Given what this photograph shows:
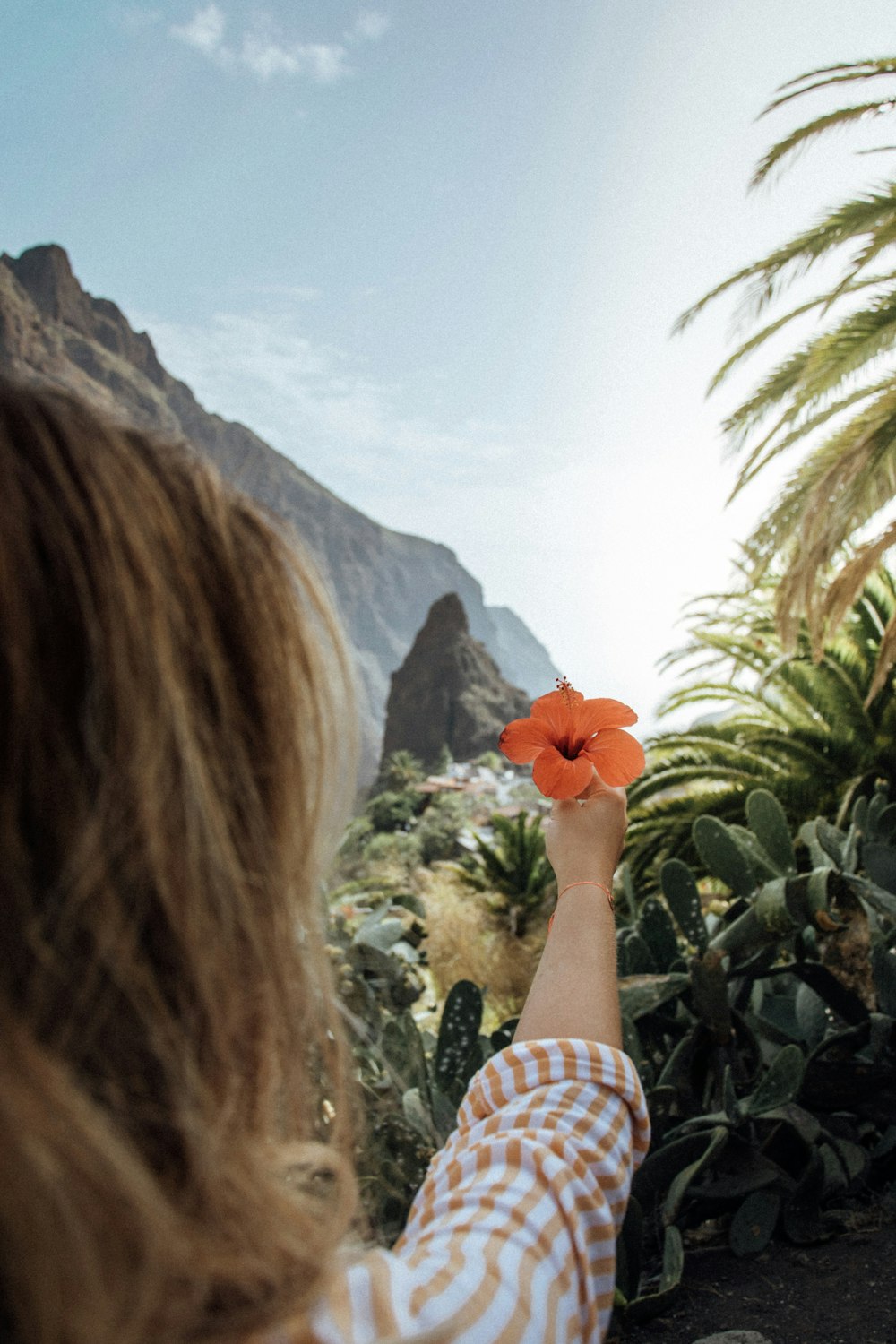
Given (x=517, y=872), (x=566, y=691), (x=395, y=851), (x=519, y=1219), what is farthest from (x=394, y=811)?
(x=519, y=1219)

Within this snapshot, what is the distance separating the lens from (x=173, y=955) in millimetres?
489

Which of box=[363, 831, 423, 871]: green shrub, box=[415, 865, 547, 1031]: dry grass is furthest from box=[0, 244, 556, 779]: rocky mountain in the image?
box=[415, 865, 547, 1031]: dry grass

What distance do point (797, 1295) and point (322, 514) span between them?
412ft

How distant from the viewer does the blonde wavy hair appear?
41 centimetres

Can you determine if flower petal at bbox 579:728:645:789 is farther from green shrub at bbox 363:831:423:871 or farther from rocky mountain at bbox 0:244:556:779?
rocky mountain at bbox 0:244:556:779

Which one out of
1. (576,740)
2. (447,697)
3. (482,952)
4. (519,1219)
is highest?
(447,697)

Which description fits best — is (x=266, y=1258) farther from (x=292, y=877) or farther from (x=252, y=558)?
(x=252, y=558)

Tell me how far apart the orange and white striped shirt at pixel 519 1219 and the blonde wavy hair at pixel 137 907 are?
0.05m

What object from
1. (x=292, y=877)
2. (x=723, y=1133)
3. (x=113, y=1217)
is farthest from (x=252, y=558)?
(x=723, y=1133)

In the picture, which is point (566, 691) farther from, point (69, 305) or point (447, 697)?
point (69, 305)

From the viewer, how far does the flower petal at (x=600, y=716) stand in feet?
3.58

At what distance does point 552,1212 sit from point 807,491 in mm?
5958

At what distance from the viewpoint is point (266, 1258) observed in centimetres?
47

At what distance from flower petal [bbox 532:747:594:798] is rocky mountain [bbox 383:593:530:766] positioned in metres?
45.3
